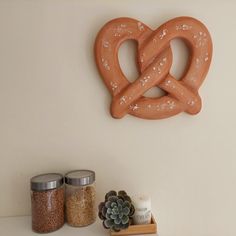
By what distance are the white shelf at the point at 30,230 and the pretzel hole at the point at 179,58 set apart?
1.99ft

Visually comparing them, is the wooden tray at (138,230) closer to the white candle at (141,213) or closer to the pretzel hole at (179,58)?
the white candle at (141,213)

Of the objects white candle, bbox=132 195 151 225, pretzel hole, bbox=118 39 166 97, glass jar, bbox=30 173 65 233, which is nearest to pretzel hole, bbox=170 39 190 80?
pretzel hole, bbox=118 39 166 97

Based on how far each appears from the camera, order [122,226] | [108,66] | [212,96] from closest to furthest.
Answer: [122,226], [108,66], [212,96]

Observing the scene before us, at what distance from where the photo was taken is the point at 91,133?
3.01ft

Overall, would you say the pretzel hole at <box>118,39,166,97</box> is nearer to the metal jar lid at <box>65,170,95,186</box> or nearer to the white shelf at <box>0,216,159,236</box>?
the metal jar lid at <box>65,170,95,186</box>

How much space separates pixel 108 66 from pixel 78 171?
381 millimetres

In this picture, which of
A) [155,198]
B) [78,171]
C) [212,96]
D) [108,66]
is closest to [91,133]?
[78,171]

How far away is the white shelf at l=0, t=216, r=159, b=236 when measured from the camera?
77cm

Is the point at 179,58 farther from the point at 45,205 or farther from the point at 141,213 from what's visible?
the point at 45,205

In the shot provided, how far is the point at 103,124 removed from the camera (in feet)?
3.02

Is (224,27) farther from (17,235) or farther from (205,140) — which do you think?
(17,235)

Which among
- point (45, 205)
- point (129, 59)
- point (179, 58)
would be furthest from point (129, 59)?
point (45, 205)

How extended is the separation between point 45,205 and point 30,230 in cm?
11

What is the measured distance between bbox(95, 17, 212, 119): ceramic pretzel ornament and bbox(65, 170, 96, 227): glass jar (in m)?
0.25
